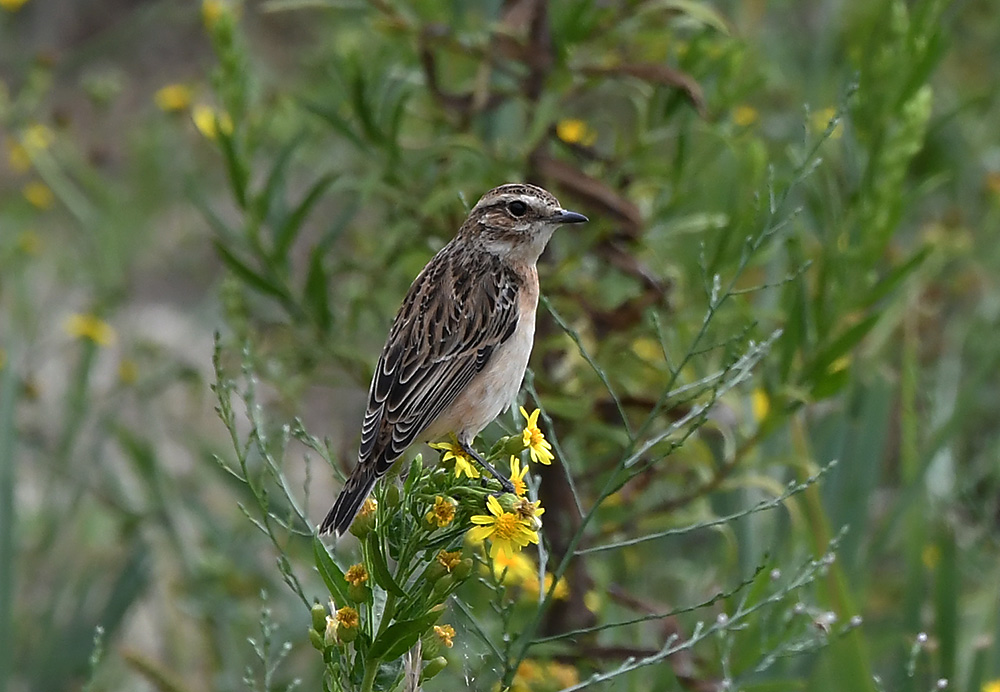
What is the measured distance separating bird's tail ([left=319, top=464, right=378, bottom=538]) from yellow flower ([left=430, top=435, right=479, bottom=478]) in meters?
0.15

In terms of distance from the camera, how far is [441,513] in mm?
1883

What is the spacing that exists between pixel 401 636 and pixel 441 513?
0.17 m

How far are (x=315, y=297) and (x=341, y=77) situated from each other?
620mm

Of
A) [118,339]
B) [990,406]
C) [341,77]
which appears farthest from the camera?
[118,339]

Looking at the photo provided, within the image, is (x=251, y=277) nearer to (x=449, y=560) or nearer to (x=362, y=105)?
(x=362, y=105)

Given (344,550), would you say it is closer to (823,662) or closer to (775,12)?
(823,662)

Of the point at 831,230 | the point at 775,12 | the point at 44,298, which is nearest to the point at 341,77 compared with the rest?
the point at 831,230

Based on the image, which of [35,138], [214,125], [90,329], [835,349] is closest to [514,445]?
[835,349]

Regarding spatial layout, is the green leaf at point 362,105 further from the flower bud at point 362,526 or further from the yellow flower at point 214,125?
the flower bud at point 362,526

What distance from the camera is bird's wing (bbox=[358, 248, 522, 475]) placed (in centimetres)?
276

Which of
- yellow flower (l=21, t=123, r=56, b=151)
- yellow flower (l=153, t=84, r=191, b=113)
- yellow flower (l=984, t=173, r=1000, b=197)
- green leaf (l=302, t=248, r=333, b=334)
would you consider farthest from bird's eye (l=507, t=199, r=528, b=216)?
yellow flower (l=984, t=173, r=1000, b=197)

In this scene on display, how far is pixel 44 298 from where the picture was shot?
6793mm

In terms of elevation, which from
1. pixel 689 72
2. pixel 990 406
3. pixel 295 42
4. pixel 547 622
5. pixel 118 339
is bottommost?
pixel 990 406

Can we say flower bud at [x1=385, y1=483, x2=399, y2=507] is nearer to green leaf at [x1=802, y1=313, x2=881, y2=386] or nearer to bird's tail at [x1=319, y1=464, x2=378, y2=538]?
bird's tail at [x1=319, y1=464, x2=378, y2=538]
